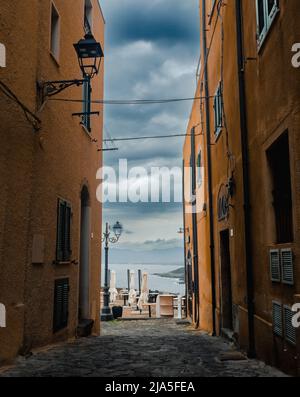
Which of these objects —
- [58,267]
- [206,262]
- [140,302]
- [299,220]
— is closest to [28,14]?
[58,267]

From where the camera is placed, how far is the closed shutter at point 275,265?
572cm

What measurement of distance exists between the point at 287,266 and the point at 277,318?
0.88 meters

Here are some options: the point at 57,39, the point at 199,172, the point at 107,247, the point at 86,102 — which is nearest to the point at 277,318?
the point at 57,39

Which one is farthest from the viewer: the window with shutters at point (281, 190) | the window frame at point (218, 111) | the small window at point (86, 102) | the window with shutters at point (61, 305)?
the small window at point (86, 102)

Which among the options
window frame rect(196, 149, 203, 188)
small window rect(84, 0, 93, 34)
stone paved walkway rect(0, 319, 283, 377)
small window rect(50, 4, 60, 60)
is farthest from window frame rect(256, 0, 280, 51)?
window frame rect(196, 149, 203, 188)

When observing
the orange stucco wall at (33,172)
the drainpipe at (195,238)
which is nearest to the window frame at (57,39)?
the orange stucco wall at (33,172)

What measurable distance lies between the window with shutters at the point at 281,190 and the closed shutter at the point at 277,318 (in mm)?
890

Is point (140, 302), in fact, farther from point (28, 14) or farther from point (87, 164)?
point (28, 14)

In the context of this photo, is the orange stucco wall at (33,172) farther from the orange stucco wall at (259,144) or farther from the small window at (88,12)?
the orange stucco wall at (259,144)

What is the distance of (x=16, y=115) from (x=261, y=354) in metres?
5.16

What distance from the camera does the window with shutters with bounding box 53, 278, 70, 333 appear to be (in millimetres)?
8602

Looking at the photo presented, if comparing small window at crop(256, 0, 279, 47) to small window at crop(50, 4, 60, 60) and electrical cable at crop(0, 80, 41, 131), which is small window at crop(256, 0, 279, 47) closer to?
electrical cable at crop(0, 80, 41, 131)

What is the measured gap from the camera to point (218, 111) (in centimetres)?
1081

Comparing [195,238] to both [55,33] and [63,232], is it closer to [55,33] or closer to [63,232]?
[63,232]
